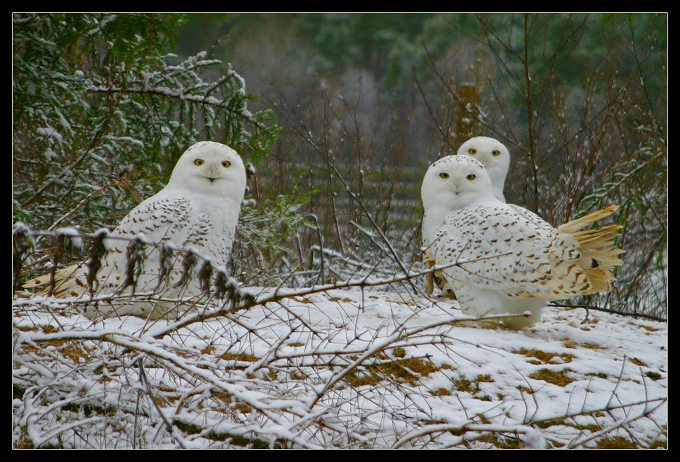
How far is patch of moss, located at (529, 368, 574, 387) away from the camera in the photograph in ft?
12.1

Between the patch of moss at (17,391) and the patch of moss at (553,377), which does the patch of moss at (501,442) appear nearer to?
the patch of moss at (553,377)

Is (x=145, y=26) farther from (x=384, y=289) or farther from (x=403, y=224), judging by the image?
(x=403, y=224)

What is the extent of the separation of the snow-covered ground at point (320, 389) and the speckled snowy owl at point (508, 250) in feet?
0.74

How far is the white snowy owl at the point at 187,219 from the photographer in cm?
412

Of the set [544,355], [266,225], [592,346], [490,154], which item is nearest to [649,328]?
[592,346]

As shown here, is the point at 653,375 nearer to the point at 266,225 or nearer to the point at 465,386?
the point at 465,386

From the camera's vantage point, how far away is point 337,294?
5.30 meters

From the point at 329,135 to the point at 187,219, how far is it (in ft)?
12.1

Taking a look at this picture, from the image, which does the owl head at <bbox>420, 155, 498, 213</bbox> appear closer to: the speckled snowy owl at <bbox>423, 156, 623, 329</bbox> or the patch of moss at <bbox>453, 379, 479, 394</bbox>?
the speckled snowy owl at <bbox>423, 156, 623, 329</bbox>

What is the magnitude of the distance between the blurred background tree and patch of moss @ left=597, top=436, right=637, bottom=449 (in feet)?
3.34

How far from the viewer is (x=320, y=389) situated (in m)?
2.41

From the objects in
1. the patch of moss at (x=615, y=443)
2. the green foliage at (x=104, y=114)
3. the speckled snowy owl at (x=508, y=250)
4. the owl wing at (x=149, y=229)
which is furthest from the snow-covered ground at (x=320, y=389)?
the green foliage at (x=104, y=114)

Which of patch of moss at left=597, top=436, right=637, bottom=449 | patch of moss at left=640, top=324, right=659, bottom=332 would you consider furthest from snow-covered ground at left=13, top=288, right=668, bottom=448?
patch of moss at left=640, top=324, right=659, bottom=332
